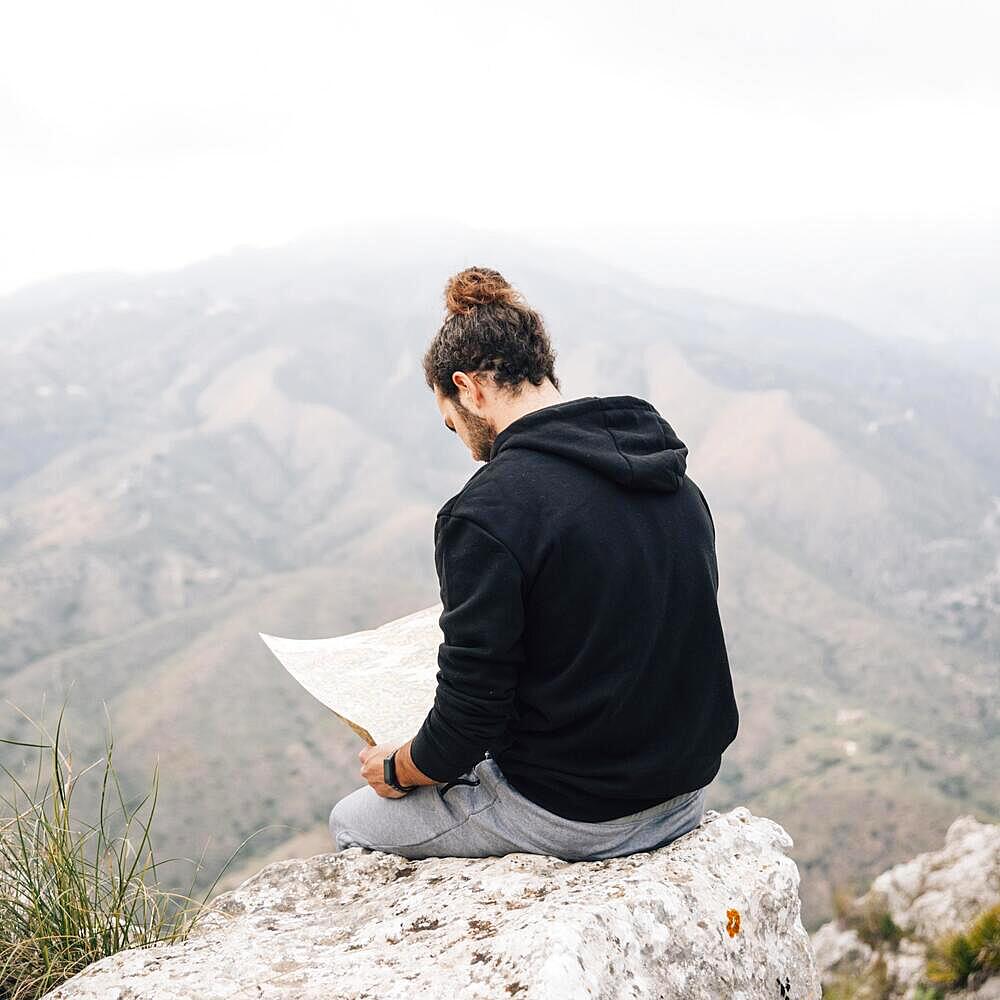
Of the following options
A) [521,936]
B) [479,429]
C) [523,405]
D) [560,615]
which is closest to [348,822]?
[521,936]

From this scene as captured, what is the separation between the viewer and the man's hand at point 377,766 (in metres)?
2.85

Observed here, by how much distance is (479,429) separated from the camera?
2.67 meters

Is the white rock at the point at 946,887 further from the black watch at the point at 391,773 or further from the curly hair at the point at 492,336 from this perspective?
the curly hair at the point at 492,336

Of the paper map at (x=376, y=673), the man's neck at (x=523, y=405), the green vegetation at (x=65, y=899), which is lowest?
the green vegetation at (x=65, y=899)

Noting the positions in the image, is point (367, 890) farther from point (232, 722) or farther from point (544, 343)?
point (232, 722)

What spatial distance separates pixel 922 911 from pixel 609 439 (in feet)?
28.4

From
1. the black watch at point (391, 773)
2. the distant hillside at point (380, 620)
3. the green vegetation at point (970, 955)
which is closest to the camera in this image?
the black watch at point (391, 773)

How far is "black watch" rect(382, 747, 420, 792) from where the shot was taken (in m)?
2.79

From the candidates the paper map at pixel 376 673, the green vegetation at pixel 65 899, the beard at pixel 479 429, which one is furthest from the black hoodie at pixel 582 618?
the green vegetation at pixel 65 899

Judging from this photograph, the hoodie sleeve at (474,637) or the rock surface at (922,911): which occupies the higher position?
the hoodie sleeve at (474,637)

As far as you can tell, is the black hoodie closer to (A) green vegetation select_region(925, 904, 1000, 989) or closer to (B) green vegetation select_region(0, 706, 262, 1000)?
(B) green vegetation select_region(0, 706, 262, 1000)

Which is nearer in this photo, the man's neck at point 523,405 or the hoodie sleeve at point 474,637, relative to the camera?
the hoodie sleeve at point 474,637

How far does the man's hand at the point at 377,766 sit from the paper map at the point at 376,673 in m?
0.07

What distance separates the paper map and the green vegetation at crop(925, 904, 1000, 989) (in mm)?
A: 4440
